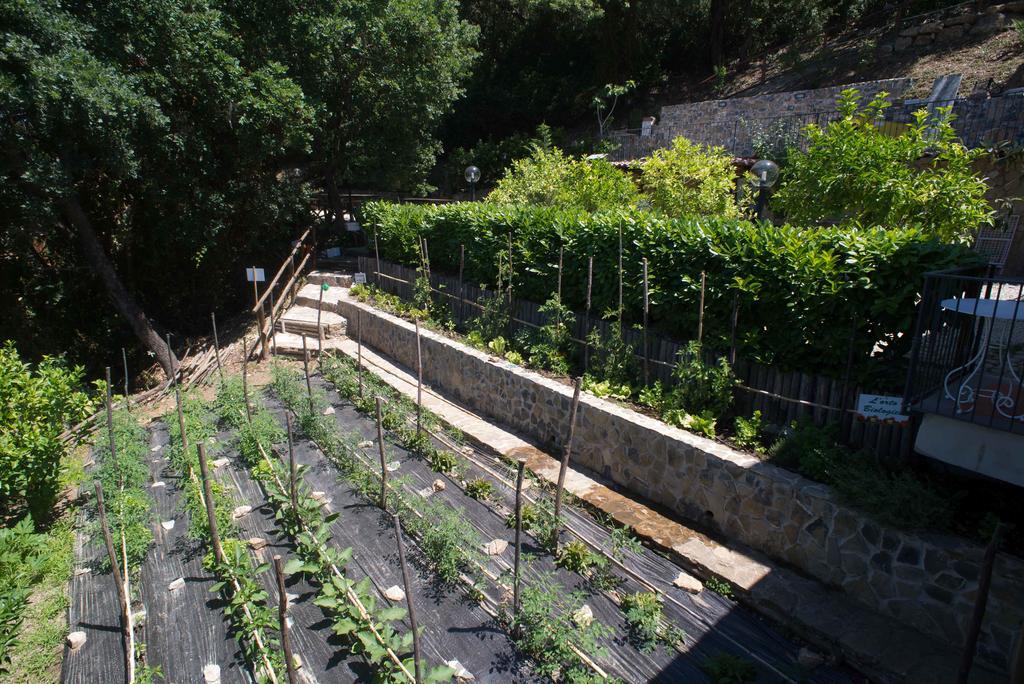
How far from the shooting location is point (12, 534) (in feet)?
18.7

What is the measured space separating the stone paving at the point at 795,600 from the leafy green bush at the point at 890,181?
390cm

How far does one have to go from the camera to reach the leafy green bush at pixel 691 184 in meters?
9.81

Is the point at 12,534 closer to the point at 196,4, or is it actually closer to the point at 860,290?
the point at 860,290

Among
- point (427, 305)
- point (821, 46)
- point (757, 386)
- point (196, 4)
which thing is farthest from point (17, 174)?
point (821, 46)

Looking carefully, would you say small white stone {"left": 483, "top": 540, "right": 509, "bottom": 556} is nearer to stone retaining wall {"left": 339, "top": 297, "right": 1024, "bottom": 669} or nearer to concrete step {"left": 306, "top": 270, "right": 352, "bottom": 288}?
stone retaining wall {"left": 339, "top": 297, "right": 1024, "bottom": 669}

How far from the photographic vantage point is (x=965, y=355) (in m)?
4.77


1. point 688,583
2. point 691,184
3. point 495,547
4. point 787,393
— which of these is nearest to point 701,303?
point 787,393

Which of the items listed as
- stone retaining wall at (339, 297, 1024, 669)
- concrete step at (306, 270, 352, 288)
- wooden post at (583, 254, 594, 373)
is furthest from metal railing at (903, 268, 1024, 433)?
concrete step at (306, 270, 352, 288)

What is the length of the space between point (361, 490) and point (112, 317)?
1329 cm

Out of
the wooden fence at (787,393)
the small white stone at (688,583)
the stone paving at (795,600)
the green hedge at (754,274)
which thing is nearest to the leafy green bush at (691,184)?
the green hedge at (754,274)

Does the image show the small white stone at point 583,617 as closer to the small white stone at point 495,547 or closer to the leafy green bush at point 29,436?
the small white stone at point 495,547

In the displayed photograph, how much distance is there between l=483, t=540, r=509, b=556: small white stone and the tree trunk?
31.4 ft

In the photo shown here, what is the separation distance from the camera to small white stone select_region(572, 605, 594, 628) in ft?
14.8

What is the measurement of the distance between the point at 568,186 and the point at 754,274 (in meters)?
6.50
